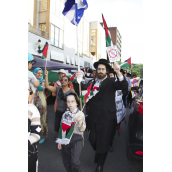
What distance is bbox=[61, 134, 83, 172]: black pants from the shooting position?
2.40m

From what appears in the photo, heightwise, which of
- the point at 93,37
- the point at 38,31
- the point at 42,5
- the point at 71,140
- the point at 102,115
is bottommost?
the point at 71,140

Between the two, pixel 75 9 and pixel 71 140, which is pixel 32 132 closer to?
pixel 71 140

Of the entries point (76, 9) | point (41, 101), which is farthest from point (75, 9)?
point (41, 101)

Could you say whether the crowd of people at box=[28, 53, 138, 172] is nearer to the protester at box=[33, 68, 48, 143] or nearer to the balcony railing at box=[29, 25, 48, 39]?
the protester at box=[33, 68, 48, 143]

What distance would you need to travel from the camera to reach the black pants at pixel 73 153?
2.40m

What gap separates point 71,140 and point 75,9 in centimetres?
263

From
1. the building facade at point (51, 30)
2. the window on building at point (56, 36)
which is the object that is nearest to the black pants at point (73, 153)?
the building facade at point (51, 30)

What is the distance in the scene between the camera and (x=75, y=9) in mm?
3350

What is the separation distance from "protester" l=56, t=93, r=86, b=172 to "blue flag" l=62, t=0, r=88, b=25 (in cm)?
205

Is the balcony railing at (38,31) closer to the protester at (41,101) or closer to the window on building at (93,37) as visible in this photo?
the protester at (41,101)

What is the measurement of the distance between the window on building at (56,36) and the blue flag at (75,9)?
15.5 metres
